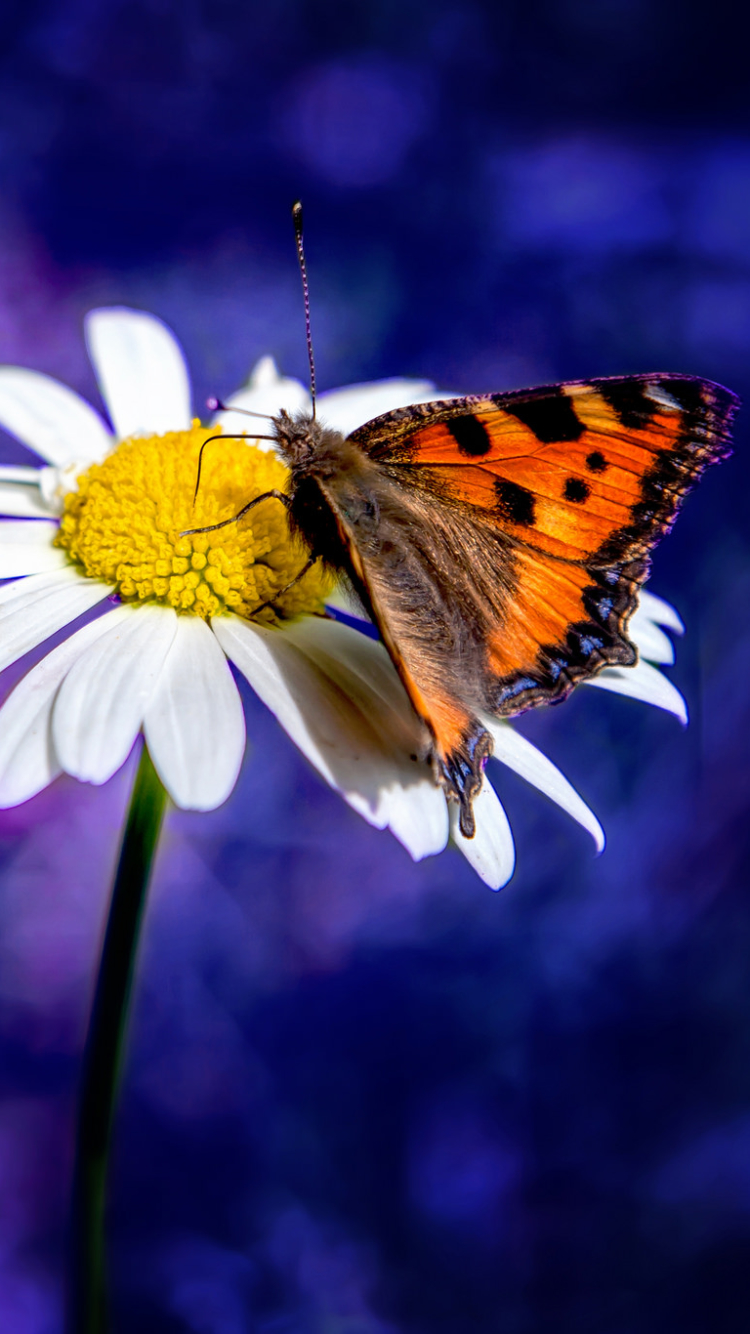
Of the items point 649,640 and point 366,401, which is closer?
point 649,640

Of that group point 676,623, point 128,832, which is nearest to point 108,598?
point 128,832

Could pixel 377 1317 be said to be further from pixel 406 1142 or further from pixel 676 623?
pixel 676 623

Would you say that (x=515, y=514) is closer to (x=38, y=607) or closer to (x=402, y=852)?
(x=38, y=607)

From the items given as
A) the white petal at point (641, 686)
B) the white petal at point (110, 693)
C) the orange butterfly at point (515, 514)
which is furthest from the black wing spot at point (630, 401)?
the white petal at point (110, 693)

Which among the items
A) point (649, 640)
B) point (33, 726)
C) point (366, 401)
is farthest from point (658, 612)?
point (33, 726)

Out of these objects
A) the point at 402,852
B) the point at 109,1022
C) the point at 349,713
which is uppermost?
the point at 349,713

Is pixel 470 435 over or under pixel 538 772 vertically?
over
